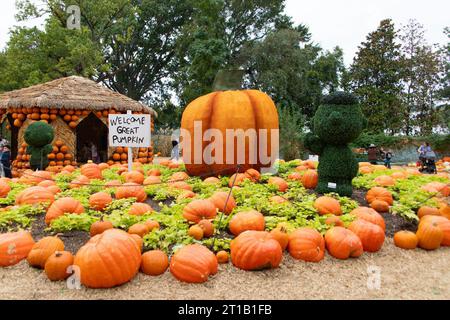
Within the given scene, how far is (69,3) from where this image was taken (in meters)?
24.0

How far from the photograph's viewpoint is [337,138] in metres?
5.18

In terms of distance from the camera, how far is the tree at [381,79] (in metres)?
26.2

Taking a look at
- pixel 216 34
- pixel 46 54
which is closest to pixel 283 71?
pixel 216 34

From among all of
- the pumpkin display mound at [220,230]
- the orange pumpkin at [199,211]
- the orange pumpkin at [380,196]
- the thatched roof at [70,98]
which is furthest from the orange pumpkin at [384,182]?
the thatched roof at [70,98]

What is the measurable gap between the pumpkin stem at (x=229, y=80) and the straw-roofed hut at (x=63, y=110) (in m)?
7.19

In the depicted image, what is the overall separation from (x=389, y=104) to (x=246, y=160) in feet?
76.4

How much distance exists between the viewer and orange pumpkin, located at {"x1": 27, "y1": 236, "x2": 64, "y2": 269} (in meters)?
3.29

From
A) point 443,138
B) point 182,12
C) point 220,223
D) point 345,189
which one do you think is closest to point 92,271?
point 220,223

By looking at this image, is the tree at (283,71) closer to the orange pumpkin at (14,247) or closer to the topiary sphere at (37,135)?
the topiary sphere at (37,135)

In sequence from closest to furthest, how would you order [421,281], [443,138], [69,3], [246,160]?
[421,281]
[246,160]
[443,138]
[69,3]

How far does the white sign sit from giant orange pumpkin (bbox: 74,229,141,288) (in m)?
4.14

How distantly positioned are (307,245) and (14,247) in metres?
2.63
